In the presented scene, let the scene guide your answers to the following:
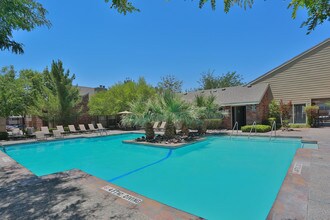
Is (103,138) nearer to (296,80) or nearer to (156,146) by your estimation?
(156,146)

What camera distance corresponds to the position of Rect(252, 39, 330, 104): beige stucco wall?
Result: 19.0 metres

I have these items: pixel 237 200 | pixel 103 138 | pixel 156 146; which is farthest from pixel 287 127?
pixel 103 138

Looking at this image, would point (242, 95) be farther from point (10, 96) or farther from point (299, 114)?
point (10, 96)

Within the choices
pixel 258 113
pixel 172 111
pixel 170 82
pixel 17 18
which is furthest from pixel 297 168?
pixel 170 82

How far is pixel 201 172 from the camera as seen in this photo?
765 centimetres

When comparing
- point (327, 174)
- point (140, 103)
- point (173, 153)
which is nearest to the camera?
point (327, 174)

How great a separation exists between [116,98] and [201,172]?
63.0ft

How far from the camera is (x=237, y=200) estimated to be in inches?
208

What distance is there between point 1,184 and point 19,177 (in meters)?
0.62

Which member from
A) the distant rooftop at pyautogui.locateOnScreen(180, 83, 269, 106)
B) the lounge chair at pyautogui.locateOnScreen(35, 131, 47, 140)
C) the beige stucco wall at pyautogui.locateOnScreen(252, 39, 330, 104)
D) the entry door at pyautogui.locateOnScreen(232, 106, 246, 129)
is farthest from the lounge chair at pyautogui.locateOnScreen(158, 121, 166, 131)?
the beige stucco wall at pyautogui.locateOnScreen(252, 39, 330, 104)

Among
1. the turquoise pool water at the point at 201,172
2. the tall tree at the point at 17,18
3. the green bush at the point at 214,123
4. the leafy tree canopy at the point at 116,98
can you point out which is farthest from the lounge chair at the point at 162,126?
the tall tree at the point at 17,18

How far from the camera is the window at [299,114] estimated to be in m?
19.9

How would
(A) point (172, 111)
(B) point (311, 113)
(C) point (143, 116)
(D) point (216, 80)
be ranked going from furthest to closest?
(D) point (216, 80) → (B) point (311, 113) → (C) point (143, 116) → (A) point (172, 111)

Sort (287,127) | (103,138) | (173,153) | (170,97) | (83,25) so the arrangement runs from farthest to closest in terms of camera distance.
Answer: (103,138)
(287,127)
(170,97)
(173,153)
(83,25)
